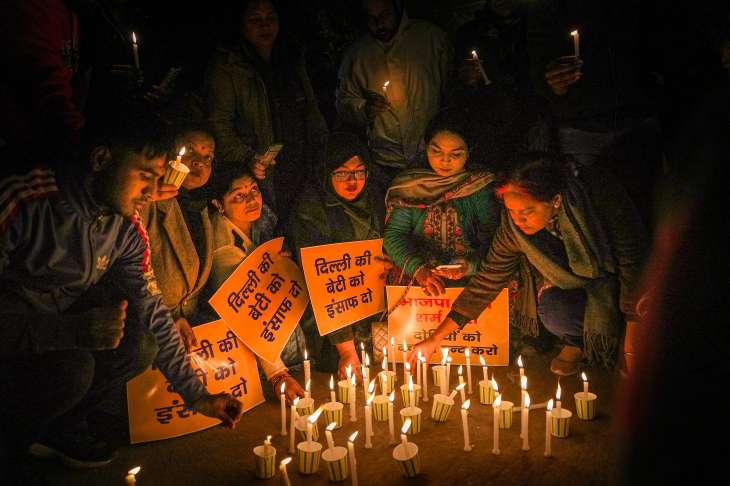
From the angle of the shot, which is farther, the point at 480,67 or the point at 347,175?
the point at 347,175

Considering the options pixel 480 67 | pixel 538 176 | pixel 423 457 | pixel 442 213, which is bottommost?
pixel 423 457

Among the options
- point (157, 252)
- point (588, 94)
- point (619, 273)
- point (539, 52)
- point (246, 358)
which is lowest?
point (246, 358)

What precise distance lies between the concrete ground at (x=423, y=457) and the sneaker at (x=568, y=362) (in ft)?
1.51

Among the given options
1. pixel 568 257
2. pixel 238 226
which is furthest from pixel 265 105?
pixel 568 257

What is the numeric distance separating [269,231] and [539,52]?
273 centimetres

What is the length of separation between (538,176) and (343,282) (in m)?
1.94

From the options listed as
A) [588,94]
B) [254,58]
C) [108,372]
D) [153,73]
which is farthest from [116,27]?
[588,94]

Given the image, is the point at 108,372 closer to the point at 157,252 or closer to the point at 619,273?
the point at 157,252

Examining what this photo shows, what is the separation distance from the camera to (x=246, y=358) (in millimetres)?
4676

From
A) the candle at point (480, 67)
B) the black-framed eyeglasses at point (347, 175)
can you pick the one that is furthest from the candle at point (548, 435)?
the candle at point (480, 67)

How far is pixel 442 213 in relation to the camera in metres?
5.38

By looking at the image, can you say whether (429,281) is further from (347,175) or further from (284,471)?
(284,471)

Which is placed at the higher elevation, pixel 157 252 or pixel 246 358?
pixel 157 252

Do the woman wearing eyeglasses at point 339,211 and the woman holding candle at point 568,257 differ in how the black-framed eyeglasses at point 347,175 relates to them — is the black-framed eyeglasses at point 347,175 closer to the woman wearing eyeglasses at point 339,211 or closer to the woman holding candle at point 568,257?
the woman wearing eyeglasses at point 339,211
